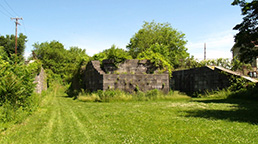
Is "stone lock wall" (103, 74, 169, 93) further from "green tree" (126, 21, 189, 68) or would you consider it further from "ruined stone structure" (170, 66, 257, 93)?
"green tree" (126, 21, 189, 68)

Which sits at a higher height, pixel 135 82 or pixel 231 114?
pixel 135 82

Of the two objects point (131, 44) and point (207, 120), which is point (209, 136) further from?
point (131, 44)

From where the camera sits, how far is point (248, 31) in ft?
32.8

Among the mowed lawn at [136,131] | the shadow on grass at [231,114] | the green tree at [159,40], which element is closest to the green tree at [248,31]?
the shadow on grass at [231,114]

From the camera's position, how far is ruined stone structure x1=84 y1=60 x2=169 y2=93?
1680cm

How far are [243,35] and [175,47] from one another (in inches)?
1596

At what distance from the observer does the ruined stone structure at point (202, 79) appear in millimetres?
16984

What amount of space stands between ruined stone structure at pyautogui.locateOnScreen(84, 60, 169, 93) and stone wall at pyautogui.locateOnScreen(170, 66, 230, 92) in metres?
3.09

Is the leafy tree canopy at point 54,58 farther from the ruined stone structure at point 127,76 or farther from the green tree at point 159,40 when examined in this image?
the ruined stone structure at point 127,76

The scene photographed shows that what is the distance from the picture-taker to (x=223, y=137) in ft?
18.2

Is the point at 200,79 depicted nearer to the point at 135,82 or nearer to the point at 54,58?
the point at 135,82

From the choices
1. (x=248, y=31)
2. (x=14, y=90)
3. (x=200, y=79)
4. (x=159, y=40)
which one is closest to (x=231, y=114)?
(x=248, y=31)

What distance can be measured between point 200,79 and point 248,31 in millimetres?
9534

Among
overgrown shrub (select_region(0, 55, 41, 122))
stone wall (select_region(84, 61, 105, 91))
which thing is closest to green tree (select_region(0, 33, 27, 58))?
stone wall (select_region(84, 61, 105, 91))
